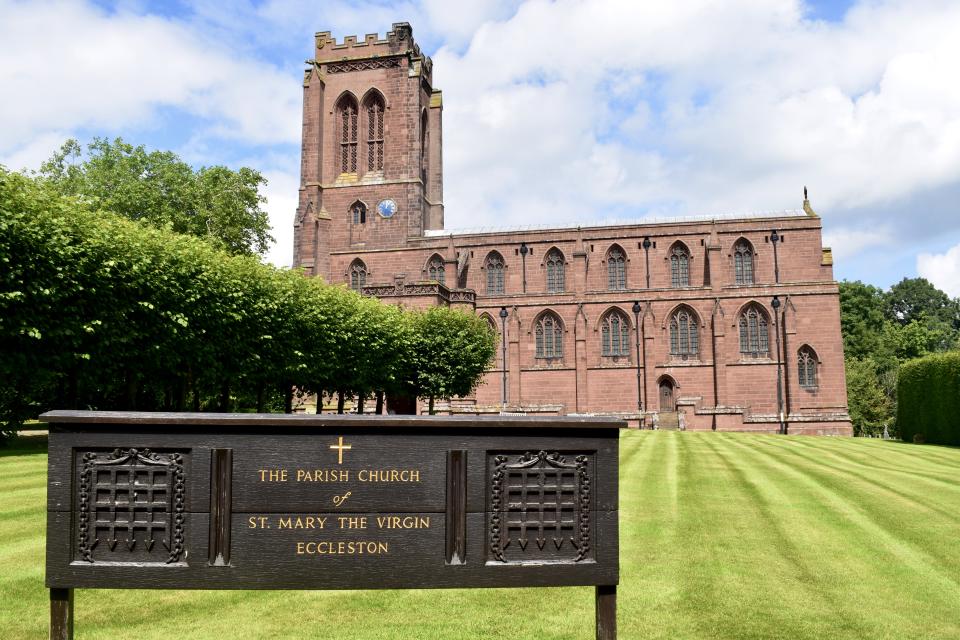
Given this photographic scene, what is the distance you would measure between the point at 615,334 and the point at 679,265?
9.15 metres

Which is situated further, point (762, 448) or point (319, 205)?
point (319, 205)

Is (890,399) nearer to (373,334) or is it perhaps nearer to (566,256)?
(566,256)

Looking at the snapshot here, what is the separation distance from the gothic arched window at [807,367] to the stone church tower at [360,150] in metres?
31.6

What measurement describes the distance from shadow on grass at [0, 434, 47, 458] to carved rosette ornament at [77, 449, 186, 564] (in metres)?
19.2

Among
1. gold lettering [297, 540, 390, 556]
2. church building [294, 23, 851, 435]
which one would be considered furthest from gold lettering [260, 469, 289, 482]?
church building [294, 23, 851, 435]

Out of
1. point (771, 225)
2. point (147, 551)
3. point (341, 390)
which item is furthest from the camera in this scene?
point (771, 225)

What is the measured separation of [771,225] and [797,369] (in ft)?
41.4

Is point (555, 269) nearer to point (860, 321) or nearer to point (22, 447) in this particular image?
point (22, 447)

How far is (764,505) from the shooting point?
1438 centimetres

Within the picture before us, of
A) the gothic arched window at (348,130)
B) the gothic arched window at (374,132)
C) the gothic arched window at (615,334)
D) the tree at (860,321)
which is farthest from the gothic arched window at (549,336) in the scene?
the tree at (860,321)

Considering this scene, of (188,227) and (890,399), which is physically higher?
(188,227)

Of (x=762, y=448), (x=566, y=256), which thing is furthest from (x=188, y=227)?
(x=762, y=448)

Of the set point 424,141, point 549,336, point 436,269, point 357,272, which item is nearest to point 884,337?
point 549,336

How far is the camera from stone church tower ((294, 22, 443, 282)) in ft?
208
